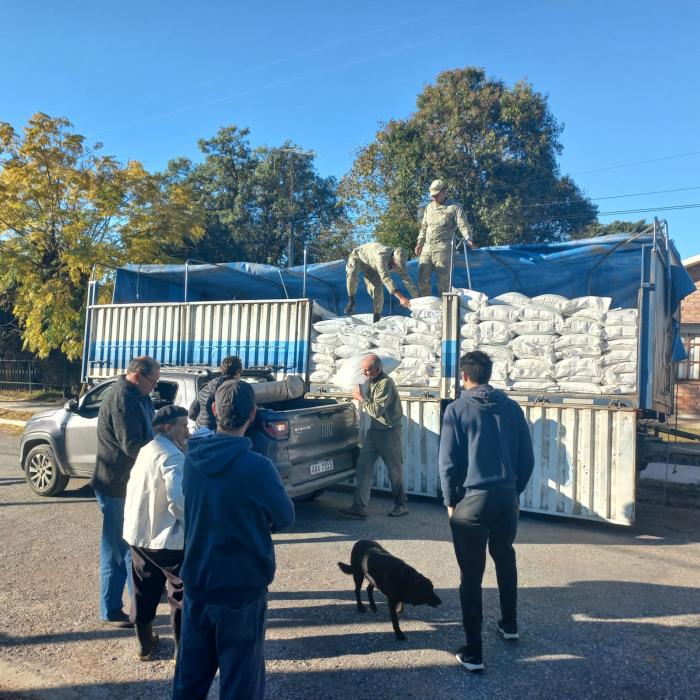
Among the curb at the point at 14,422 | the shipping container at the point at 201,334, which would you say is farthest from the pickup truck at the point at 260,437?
the curb at the point at 14,422

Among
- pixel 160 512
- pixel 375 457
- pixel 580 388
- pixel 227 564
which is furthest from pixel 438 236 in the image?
pixel 227 564

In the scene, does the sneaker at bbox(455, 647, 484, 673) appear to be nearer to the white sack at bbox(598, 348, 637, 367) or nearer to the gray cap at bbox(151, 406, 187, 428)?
the gray cap at bbox(151, 406, 187, 428)

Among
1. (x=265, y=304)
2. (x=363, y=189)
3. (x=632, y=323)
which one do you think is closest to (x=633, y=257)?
(x=632, y=323)

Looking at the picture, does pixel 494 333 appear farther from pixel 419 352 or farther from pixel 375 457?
pixel 375 457

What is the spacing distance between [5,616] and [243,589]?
2.90m

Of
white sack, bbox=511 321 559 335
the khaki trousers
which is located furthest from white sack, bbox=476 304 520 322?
the khaki trousers

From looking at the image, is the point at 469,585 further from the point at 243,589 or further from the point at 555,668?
the point at 243,589

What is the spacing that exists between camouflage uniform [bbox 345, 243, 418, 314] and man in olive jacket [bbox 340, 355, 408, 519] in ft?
8.15

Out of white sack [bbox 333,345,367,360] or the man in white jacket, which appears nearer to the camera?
the man in white jacket

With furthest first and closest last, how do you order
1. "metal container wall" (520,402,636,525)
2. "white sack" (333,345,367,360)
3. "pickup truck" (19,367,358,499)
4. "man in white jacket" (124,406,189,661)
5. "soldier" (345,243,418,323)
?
"soldier" (345,243,418,323) → "white sack" (333,345,367,360) → "metal container wall" (520,402,636,525) → "pickup truck" (19,367,358,499) → "man in white jacket" (124,406,189,661)

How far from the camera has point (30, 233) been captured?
55.7 ft

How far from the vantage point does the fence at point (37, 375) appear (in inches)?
823

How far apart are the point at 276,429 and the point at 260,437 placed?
0.18 metres

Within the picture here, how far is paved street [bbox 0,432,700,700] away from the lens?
346cm
